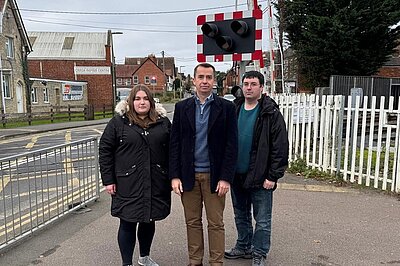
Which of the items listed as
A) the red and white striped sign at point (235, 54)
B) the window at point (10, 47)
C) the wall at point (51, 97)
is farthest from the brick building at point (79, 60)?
the red and white striped sign at point (235, 54)

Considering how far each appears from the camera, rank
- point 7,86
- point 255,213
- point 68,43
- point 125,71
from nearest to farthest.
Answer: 1. point 255,213
2. point 7,86
3. point 68,43
4. point 125,71

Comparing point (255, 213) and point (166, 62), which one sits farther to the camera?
point (166, 62)

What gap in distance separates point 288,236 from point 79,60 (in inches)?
1650

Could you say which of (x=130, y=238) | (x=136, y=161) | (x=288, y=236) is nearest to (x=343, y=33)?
(x=288, y=236)

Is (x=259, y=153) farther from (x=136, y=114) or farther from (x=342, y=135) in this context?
(x=342, y=135)

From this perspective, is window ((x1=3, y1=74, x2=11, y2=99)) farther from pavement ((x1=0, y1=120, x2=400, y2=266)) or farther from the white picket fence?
pavement ((x1=0, y1=120, x2=400, y2=266))

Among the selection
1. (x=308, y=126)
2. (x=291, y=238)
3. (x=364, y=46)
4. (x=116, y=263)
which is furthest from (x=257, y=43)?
(x=364, y=46)

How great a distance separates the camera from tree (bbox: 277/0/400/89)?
19297mm

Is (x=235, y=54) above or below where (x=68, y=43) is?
below

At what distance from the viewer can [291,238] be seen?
14.5 feet

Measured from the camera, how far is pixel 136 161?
133 inches

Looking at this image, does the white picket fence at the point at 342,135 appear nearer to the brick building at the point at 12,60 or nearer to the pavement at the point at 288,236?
the pavement at the point at 288,236

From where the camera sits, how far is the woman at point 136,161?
11.1ft

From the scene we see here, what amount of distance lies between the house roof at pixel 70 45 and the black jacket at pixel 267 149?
41630 mm
